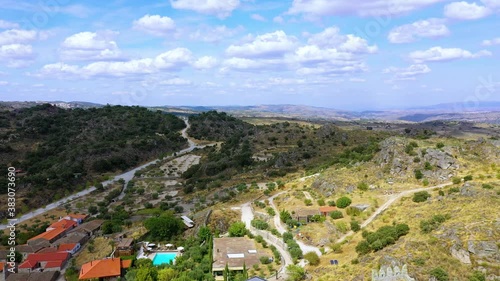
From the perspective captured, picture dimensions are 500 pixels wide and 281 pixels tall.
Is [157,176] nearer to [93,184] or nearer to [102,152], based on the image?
[93,184]

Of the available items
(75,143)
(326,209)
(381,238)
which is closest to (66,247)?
(326,209)

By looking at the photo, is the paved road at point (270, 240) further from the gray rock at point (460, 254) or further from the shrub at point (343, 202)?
the gray rock at point (460, 254)

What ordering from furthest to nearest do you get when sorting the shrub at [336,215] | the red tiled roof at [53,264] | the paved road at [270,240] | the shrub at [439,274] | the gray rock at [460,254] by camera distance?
the red tiled roof at [53,264], the shrub at [336,215], the paved road at [270,240], the gray rock at [460,254], the shrub at [439,274]

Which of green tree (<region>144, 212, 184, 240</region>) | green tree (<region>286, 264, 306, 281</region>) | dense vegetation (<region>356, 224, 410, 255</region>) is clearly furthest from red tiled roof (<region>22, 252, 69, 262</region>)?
dense vegetation (<region>356, 224, 410, 255</region>)

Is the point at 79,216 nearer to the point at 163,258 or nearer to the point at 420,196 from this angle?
the point at 163,258

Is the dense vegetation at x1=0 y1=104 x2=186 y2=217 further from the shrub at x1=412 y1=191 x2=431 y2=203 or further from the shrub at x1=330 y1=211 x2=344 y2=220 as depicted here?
the shrub at x1=412 y1=191 x2=431 y2=203

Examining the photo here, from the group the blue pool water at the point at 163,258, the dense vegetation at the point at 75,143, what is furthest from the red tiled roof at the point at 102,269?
the dense vegetation at the point at 75,143
